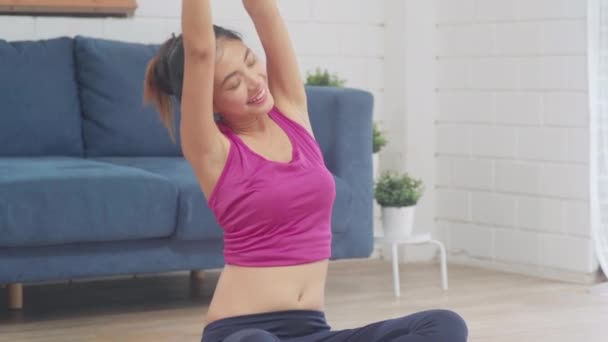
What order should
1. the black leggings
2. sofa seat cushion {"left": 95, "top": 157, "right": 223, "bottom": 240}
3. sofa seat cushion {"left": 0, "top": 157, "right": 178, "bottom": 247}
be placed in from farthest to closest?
sofa seat cushion {"left": 95, "top": 157, "right": 223, "bottom": 240} < sofa seat cushion {"left": 0, "top": 157, "right": 178, "bottom": 247} < the black leggings

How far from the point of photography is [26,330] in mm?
3199

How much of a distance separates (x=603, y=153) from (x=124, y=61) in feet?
5.90

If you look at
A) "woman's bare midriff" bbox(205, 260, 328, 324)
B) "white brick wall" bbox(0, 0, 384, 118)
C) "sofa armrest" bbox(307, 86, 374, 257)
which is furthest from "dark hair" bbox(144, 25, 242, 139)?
"white brick wall" bbox(0, 0, 384, 118)

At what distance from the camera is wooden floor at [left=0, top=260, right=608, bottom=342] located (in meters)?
3.19

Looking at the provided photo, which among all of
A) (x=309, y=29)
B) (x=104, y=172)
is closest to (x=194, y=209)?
(x=104, y=172)

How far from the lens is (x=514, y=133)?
4363mm

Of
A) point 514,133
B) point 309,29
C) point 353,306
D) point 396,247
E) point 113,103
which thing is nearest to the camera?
point 353,306

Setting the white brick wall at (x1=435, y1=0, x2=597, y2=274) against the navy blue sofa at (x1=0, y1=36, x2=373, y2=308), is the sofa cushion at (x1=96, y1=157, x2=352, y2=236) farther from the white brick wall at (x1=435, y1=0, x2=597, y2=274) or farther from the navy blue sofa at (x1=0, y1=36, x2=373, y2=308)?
the white brick wall at (x1=435, y1=0, x2=597, y2=274)

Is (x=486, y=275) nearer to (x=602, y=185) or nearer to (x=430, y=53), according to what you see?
(x=602, y=185)

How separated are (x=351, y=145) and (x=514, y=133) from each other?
3.11 feet

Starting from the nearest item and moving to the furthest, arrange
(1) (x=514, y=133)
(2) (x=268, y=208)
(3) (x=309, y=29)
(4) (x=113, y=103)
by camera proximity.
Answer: (2) (x=268, y=208) → (4) (x=113, y=103) → (1) (x=514, y=133) → (3) (x=309, y=29)

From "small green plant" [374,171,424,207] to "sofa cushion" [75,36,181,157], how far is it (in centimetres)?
80

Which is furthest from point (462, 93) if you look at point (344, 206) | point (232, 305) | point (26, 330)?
point (232, 305)

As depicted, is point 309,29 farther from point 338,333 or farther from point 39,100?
point 338,333
